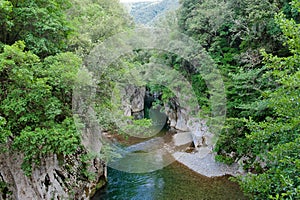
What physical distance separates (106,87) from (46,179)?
5.03 meters

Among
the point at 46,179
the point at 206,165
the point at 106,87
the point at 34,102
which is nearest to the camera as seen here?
the point at 34,102

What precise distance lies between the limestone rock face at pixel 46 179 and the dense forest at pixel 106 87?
0.31 metres

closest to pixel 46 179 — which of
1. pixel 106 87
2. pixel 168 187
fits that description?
pixel 106 87

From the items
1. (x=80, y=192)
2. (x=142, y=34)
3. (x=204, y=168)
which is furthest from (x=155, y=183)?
(x=142, y=34)

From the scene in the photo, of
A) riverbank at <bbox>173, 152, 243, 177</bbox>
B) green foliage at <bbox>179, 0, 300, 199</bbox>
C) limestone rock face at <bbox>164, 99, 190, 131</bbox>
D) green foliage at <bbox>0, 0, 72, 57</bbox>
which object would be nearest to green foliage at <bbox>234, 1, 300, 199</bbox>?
green foliage at <bbox>179, 0, 300, 199</bbox>

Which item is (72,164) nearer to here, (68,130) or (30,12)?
(68,130)

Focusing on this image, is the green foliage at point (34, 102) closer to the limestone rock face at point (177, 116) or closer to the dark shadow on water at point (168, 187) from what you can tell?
the dark shadow on water at point (168, 187)

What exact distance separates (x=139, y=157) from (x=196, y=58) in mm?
8515

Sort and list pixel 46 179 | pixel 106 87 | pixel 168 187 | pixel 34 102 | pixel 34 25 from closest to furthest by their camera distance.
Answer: pixel 34 102, pixel 34 25, pixel 46 179, pixel 106 87, pixel 168 187

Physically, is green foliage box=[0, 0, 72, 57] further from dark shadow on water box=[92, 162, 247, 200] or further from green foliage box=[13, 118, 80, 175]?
dark shadow on water box=[92, 162, 247, 200]

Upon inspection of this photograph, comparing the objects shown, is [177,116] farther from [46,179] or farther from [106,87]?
[46,179]

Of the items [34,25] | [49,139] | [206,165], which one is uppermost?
[34,25]

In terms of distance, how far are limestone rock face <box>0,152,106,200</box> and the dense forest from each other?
312mm

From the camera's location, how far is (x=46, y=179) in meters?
9.55
